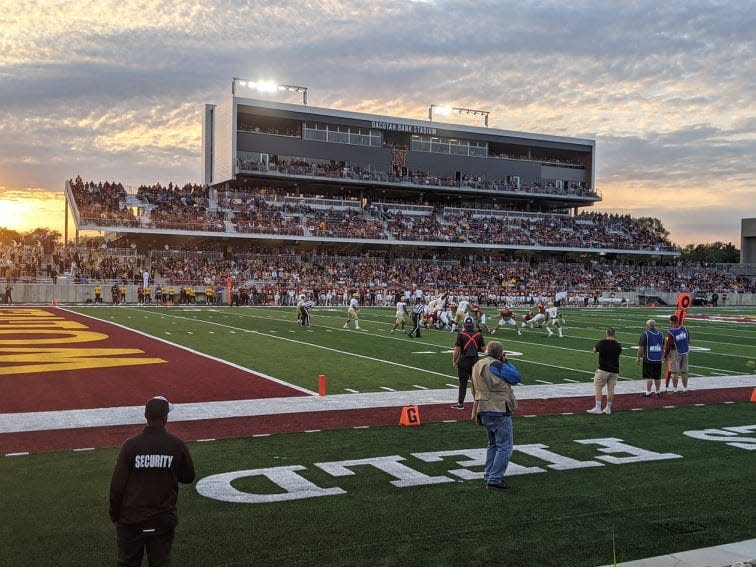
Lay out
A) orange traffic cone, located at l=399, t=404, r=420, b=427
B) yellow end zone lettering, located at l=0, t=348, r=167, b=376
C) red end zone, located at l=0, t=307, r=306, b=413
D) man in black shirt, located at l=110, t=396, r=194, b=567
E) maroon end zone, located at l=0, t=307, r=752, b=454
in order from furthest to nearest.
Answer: yellow end zone lettering, located at l=0, t=348, r=167, b=376
red end zone, located at l=0, t=307, r=306, b=413
orange traffic cone, located at l=399, t=404, r=420, b=427
maroon end zone, located at l=0, t=307, r=752, b=454
man in black shirt, located at l=110, t=396, r=194, b=567

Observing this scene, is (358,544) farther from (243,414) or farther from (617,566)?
(243,414)

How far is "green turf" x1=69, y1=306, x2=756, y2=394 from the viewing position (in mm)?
16906

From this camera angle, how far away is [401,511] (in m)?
7.21

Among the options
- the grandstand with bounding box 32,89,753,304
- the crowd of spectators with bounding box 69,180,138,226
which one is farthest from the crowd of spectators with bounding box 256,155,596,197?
the crowd of spectators with bounding box 69,180,138,226

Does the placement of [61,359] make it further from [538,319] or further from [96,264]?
[96,264]

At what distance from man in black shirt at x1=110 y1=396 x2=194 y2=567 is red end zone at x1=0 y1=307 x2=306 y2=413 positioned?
8246mm

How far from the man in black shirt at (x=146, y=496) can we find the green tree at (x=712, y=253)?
128 m

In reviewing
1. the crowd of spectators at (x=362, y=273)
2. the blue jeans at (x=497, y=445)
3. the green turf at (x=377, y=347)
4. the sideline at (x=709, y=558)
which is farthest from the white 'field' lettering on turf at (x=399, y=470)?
the crowd of spectators at (x=362, y=273)

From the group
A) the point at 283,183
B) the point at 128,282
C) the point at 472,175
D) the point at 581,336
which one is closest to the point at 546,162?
the point at 472,175

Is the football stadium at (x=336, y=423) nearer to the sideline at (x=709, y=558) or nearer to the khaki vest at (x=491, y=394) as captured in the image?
the sideline at (x=709, y=558)

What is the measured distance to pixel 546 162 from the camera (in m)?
78.2

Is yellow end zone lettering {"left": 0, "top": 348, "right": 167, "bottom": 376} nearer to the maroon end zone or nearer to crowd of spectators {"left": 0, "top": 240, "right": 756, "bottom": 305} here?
the maroon end zone

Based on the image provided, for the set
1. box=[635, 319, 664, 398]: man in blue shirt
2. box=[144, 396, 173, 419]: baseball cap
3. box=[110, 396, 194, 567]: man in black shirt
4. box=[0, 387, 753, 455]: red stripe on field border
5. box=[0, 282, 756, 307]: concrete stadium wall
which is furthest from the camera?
box=[0, 282, 756, 307]: concrete stadium wall

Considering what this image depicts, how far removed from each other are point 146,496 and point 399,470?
4381mm
